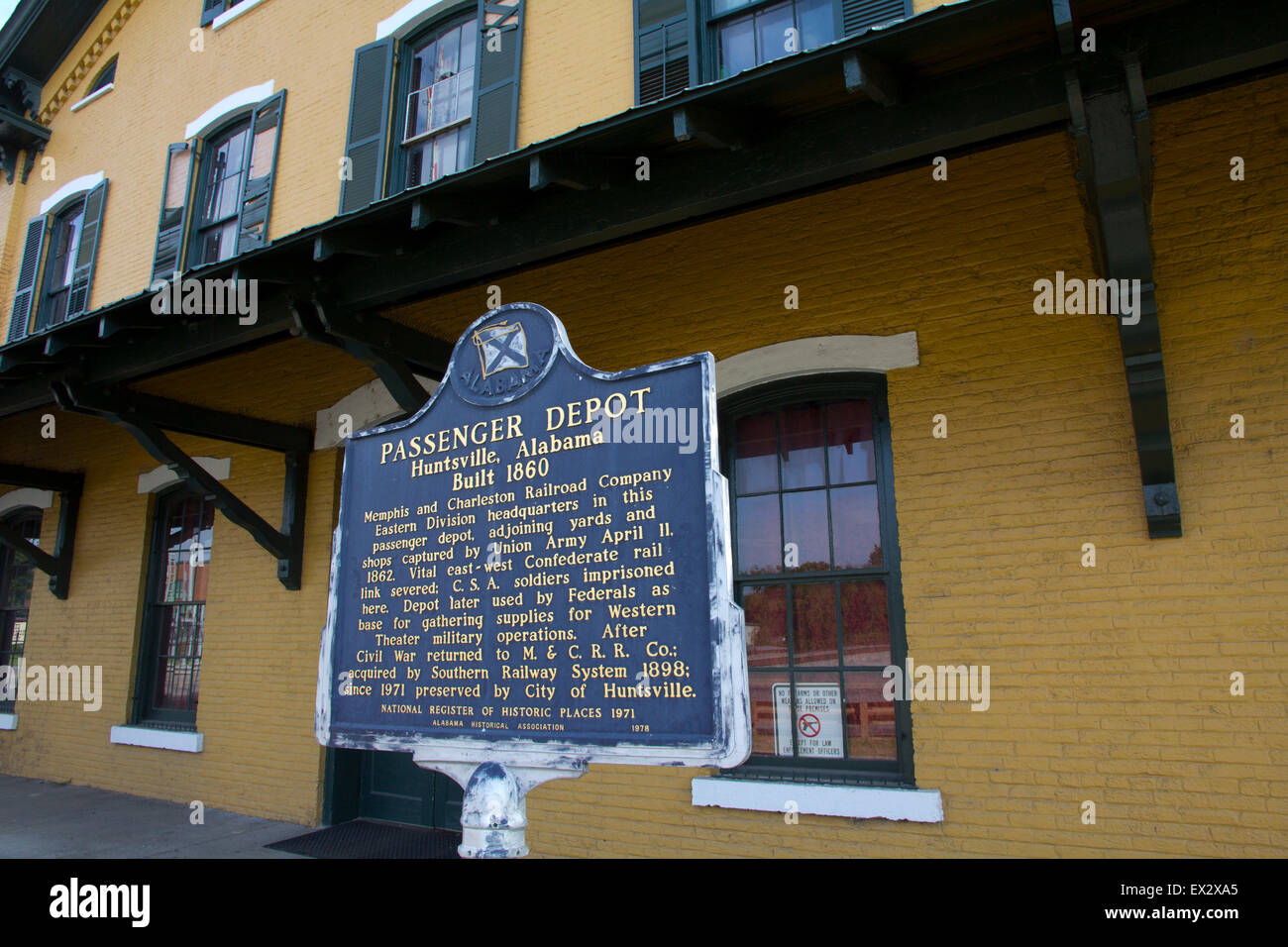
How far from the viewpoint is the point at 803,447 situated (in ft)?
17.7

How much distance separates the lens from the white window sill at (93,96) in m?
10.7

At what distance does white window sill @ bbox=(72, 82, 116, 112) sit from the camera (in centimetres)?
1074

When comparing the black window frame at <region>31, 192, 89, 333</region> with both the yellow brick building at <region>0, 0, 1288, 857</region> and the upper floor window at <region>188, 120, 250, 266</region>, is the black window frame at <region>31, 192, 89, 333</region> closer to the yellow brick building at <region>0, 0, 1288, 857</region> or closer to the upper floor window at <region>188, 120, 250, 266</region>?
the upper floor window at <region>188, 120, 250, 266</region>

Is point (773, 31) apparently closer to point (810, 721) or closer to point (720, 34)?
point (720, 34)

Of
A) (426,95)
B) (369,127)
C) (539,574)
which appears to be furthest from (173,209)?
(539,574)

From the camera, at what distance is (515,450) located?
10.1 ft

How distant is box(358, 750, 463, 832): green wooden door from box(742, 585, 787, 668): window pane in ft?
9.36

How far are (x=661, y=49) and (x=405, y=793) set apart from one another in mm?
6227

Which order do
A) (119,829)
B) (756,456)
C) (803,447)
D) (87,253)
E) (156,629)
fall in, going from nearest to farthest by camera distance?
(803,447), (756,456), (119,829), (156,629), (87,253)

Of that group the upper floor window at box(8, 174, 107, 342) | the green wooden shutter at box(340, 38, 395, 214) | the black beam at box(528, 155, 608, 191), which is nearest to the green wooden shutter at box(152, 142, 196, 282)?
the upper floor window at box(8, 174, 107, 342)

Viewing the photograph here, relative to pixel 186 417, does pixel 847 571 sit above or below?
below

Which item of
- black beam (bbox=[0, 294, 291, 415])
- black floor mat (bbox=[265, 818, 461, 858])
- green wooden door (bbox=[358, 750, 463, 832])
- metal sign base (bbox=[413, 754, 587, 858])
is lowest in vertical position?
black floor mat (bbox=[265, 818, 461, 858])


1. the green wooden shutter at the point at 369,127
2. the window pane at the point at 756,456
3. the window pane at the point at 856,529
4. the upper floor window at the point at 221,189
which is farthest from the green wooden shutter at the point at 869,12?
the upper floor window at the point at 221,189

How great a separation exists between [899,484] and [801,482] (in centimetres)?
68
